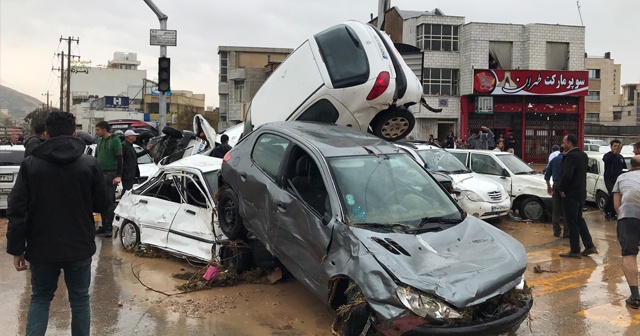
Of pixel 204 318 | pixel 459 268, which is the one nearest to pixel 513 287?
pixel 459 268

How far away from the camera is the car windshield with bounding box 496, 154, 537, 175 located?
11695mm

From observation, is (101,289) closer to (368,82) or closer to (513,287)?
(368,82)

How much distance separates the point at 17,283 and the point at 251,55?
4754 centimetres

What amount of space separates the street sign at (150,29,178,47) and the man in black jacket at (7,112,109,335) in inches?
364

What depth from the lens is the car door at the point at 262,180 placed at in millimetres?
5359

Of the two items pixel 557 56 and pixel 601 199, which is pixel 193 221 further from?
pixel 557 56

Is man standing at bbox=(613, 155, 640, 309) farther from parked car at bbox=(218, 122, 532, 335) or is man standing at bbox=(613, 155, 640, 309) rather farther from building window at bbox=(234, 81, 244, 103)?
building window at bbox=(234, 81, 244, 103)

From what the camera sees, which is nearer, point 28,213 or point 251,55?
point 28,213

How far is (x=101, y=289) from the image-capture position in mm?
6094

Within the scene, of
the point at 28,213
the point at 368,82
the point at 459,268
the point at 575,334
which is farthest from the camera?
the point at 368,82

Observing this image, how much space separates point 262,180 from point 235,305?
1366 millimetres

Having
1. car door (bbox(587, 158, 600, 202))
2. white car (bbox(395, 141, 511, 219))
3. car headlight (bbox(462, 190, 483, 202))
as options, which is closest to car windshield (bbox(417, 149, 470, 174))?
white car (bbox(395, 141, 511, 219))

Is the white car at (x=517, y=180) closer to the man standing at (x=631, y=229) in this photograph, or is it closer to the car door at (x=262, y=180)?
the man standing at (x=631, y=229)

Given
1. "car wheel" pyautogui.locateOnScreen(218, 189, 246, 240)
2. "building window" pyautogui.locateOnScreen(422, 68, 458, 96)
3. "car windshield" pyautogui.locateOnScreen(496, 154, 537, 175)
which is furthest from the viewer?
"building window" pyautogui.locateOnScreen(422, 68, 458, 96)
